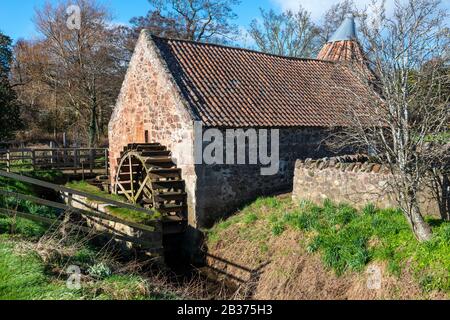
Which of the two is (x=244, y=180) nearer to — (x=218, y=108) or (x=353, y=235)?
(x=218, y=108)

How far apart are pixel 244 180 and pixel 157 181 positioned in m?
2.63

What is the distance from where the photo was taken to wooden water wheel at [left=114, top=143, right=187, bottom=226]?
490 inches

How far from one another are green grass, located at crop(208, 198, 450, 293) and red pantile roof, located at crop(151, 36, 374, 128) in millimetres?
2916

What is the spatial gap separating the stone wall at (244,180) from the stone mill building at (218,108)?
1.1 inches

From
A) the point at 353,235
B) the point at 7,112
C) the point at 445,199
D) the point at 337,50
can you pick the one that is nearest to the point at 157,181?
the point at 353,235

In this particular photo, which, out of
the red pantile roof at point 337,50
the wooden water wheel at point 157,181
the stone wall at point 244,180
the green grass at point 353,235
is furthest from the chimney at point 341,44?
the wooden water wheel at point 157,181

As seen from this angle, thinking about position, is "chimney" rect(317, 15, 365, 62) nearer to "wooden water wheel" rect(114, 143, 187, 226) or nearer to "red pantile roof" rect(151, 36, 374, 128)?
"red pantile roof" rect(151, 36, 374, 128)

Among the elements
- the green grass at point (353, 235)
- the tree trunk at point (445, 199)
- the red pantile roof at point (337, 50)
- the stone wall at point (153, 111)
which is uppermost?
the red pantile roof at point (337, 50)

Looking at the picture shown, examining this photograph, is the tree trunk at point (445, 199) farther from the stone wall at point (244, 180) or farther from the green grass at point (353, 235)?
the stone wall at point (244, 180)

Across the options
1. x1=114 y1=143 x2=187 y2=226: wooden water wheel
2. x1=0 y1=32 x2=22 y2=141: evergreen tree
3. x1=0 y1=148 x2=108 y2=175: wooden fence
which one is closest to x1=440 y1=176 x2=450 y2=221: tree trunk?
x1=114 y1=143 x2=187 y2=226: wooden water wheel

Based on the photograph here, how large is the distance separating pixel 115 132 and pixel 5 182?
15.8 feet

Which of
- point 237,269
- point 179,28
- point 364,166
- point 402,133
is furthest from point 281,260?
point 179,28

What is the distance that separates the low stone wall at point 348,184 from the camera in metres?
9.70

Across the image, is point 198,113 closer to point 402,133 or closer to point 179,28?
point 402,133
